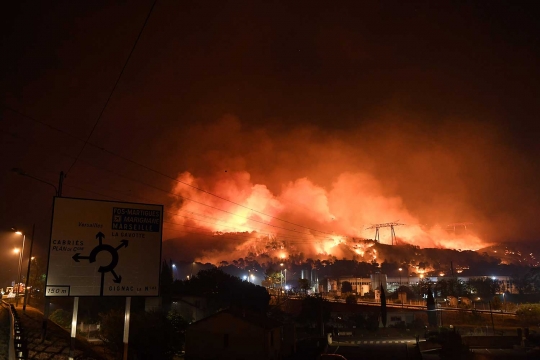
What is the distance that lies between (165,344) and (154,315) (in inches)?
279

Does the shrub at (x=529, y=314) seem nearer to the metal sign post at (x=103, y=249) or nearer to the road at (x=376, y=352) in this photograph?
the road at (x=376, y=352)

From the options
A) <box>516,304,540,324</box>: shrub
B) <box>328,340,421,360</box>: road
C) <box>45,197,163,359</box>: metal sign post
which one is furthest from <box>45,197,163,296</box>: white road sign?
<box>516,304,540,324</box>: shrub

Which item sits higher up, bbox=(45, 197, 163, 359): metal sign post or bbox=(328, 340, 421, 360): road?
bbox=(45, 197, 163, 359): metal sign post

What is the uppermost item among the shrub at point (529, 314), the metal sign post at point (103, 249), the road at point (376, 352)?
the metal sign post at point (103, 249)

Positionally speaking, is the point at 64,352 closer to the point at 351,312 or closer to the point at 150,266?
the point at 150,266

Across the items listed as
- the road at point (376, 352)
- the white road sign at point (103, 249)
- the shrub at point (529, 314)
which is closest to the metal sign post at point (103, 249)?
the white road sign at point (103, 249)

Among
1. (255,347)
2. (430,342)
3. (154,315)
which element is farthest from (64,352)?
(430,342)

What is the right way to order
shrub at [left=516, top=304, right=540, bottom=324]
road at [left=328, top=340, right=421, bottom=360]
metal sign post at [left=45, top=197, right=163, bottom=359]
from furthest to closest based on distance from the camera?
shrub at [left=516, top=304, right=540, bottom=324], road at [left=328, top=340, right=421, bottom=360], metal sign post at [left=45, top=197, right=163, bottom=359]

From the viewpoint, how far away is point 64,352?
75.7ft

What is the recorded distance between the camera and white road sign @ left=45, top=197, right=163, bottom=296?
13906 mm

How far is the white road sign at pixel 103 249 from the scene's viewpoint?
13.9 m

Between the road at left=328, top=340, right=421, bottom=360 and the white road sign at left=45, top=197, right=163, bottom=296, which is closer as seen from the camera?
the white road sign at left=45, top=197, right=163, bottom=296

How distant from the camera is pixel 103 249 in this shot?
47.2 feet

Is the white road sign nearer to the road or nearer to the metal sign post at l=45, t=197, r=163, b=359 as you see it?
the metal sign post at l=45, t=197, r=163, b=359
